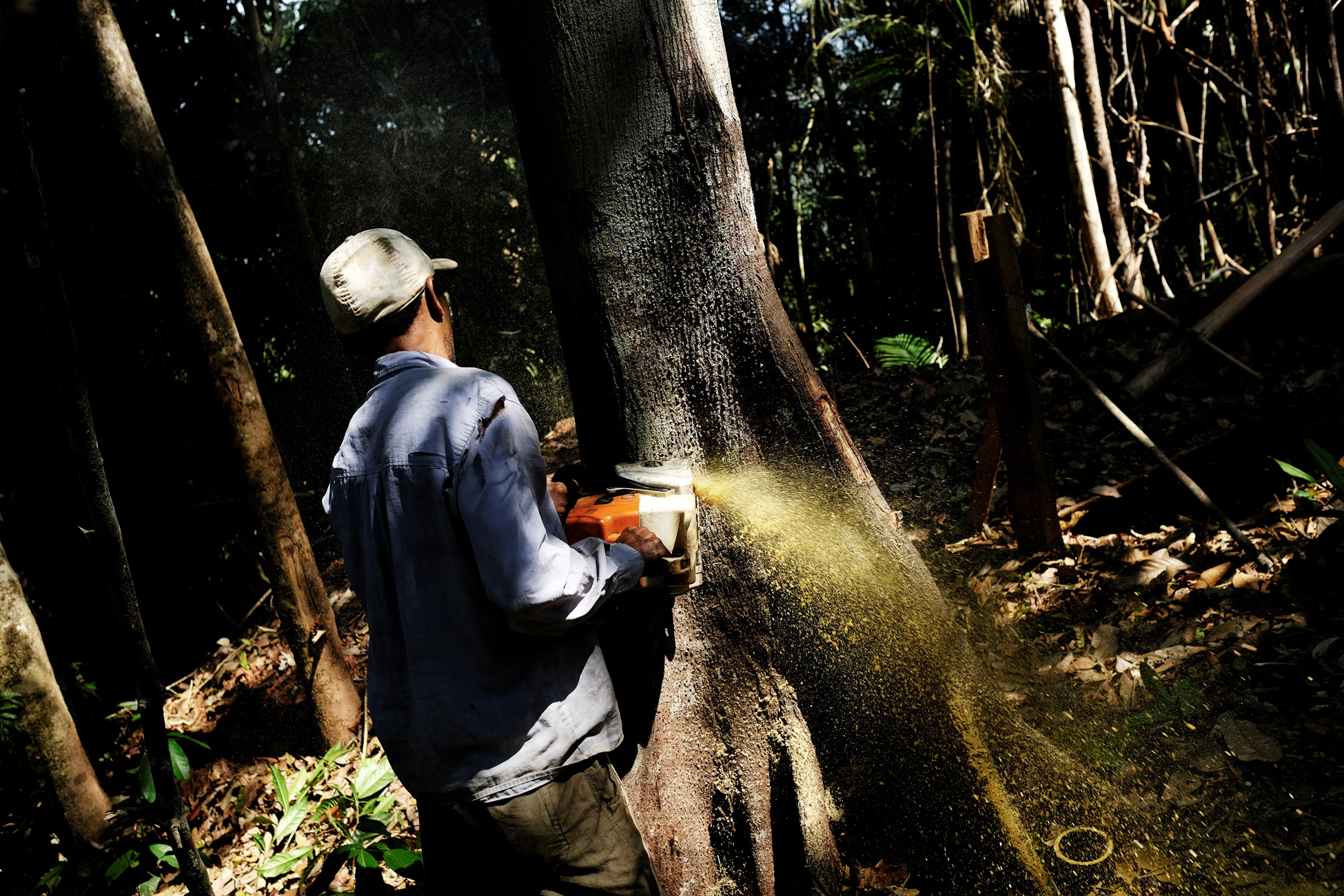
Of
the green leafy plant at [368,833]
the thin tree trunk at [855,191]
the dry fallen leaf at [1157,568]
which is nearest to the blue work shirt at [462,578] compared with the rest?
the green leafy plant at [368,833]

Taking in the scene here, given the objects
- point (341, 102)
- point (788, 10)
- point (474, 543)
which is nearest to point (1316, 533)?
point (474, 543)

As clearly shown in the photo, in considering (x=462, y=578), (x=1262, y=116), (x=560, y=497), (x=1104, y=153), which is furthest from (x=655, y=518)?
(x=1262, y=116)

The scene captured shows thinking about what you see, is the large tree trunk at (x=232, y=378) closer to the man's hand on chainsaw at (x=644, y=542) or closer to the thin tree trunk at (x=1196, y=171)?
the man's hand on chainsaw at (x=644, y=542)

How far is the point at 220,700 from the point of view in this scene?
442 cm

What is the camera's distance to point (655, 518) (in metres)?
1.58

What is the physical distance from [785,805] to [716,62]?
1.86m

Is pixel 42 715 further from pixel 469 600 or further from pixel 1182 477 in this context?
pixel 1182 477

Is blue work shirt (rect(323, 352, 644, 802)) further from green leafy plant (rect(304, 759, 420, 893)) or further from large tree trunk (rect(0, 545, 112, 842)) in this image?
large tree trunk (rect(0, 545, 112, 842))

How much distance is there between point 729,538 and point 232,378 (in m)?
2.64

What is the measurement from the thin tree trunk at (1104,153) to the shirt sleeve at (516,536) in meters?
4.98

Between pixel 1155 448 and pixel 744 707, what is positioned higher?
pixel 1155 448

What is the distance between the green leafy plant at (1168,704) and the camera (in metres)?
2.11

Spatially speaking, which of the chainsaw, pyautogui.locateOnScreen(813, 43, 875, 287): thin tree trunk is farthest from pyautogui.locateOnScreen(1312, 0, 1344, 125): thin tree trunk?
pyautogui.locateOnScreen(813, 43, 875, 287): thin tree trunk

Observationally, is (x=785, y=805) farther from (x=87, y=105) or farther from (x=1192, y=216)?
(x=1192, y=216)
